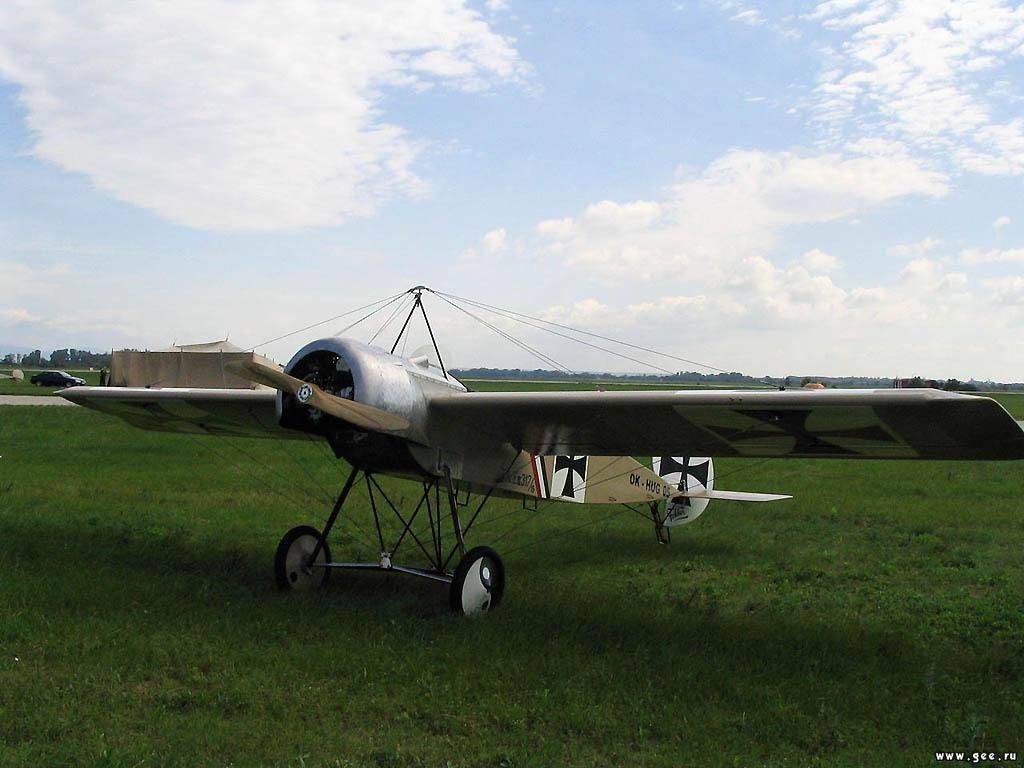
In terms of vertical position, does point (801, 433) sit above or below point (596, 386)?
below

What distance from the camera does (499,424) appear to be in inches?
312

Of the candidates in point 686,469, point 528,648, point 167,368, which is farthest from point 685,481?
point 167,368

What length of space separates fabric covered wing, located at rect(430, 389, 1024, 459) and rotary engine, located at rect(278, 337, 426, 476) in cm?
40

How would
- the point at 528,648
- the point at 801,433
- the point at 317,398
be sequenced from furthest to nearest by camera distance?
1. the point at 801,433
2. the point at 317,398
3. the point at 528,648

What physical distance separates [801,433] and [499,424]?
8.49 ft

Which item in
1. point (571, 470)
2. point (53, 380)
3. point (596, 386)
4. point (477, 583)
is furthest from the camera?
point (53, 380)

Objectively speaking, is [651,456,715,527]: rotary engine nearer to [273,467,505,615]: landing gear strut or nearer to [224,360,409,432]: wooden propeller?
[273,467,505,615]: landing gear strut

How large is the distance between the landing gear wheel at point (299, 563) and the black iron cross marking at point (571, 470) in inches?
114

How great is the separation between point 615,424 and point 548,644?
2.02 meters

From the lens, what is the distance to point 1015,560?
9906 millimetres

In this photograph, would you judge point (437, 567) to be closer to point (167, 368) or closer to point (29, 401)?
point (167, 368)

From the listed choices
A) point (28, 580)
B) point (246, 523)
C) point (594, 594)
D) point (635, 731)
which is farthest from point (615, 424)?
point (246, 523)

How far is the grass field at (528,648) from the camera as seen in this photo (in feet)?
15.4

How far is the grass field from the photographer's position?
15.4 feet
